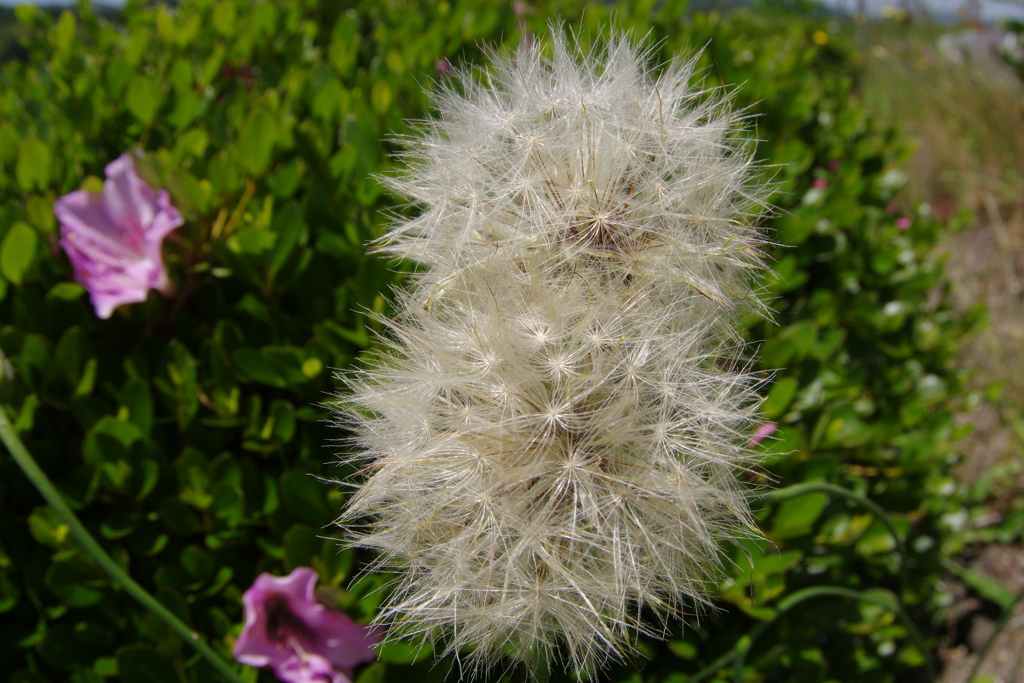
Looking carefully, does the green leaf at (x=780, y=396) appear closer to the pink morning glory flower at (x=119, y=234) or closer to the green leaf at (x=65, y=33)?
the pink morning glory flower at (x=119, y=234)

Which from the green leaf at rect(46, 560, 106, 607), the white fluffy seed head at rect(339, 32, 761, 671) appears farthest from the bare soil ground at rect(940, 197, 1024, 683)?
the green leaf at rect(46, 560, 106, 607)

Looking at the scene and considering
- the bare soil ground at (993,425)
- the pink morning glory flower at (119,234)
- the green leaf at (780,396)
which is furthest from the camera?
the bare soil ground at (993,425)

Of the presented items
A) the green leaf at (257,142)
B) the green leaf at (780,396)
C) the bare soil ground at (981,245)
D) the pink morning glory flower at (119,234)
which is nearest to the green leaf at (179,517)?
the pink morning glory flower at (119,234)

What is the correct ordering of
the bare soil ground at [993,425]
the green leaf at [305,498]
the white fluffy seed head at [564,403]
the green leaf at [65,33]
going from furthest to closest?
1. the bare soil ground at [993,425]
2. the green leaf at [65,33]
3. the green leaf at [305,498]
4. the white fluffy seed head at [564,403]

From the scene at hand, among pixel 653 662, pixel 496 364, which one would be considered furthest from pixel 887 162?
pixel 496 364

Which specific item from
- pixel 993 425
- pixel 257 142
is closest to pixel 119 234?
pixel 257 142

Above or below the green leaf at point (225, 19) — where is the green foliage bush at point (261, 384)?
below

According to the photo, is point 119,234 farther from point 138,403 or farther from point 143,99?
point 143,99

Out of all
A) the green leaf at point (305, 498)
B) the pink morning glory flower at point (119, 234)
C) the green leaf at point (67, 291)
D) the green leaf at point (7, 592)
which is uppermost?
the pink morning glory flower at point (119, 234)
